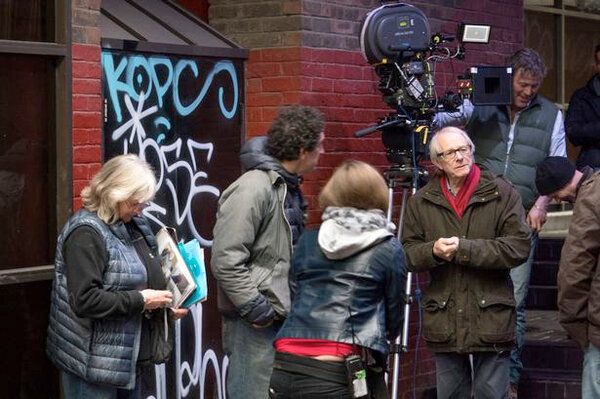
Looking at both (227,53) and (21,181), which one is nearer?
(21,181)

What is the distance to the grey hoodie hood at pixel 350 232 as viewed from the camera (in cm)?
532

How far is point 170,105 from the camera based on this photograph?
7496 mm

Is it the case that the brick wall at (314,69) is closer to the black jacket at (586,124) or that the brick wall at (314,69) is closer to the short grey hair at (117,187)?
the black jacket at (586,124)

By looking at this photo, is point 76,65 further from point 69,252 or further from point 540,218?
point 540,218

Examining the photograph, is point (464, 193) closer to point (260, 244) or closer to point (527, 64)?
point (260, 244)

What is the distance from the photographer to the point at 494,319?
6.67 m

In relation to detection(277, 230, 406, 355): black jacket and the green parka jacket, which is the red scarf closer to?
the green parka jacket

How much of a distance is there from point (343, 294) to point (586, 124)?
4.64 meters

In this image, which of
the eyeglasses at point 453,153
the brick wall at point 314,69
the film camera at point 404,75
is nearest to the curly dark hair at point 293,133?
the eyeglasses at point 453,153

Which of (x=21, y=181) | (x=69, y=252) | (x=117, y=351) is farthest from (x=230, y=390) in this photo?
(x=21, y=181)

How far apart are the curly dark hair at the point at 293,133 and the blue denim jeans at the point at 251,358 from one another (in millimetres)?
834

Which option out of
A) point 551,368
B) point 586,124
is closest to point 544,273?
point 586,124

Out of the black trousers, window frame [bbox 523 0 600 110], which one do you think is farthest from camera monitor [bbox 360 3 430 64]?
window frame [bbox 523 0 600 110]

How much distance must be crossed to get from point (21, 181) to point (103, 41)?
95 centimetres
